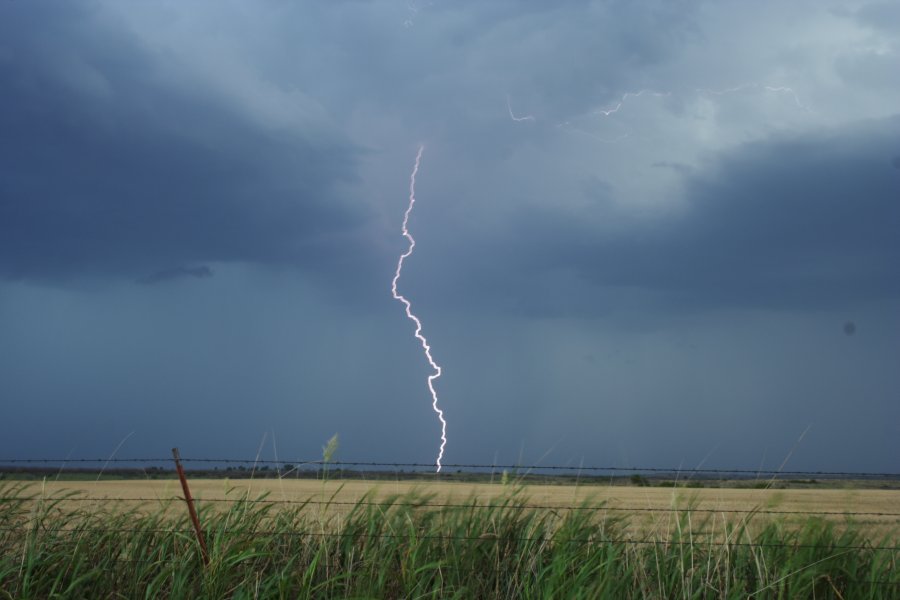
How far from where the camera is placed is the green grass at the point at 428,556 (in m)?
7.33

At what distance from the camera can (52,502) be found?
28.0 feet

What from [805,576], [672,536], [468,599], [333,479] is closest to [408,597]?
[468,599]

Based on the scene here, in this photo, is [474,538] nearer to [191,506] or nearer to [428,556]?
[428,556]

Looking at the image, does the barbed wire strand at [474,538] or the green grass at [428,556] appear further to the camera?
the barbed wire strand at [474,538]

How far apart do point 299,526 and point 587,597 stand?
116 inches

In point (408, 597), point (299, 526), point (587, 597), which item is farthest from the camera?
point (299, 526)

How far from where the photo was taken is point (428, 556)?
7.64m

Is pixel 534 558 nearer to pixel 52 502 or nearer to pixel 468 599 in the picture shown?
pixel 468 599

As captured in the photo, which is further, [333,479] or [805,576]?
[333,479]

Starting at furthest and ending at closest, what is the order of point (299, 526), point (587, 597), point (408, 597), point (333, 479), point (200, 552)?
point (333, 479) → point (299, 526) → point (200, 552) → point (408, 597) → point (587, 597)

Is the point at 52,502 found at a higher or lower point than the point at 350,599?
higher

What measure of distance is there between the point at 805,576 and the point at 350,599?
12.8 ft

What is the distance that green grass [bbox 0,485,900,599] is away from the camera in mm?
7332

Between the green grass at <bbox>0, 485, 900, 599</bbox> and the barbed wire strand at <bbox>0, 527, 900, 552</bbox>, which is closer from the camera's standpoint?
the green grass at <bbox>0, 485, 900, 599</bbox>
